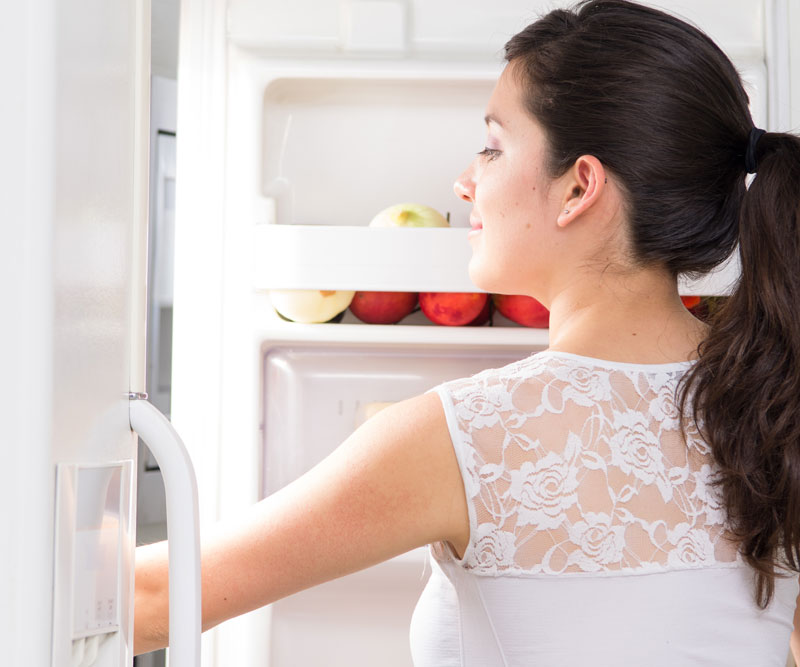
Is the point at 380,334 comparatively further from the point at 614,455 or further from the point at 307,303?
the point at 614,455

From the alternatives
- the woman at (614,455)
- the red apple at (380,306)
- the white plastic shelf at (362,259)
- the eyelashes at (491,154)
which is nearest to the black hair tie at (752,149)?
the woman at (614,455)

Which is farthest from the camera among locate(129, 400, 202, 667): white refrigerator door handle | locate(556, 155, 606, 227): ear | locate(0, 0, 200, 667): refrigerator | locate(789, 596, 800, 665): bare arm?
locate(789, 596, 800, 665): bare arm

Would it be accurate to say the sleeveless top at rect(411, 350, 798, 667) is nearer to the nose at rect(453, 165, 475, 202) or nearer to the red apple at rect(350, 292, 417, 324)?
the nose at rect(453, 165, 475, 202)

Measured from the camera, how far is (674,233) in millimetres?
895

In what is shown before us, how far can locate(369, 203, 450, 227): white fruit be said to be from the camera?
3.98ft

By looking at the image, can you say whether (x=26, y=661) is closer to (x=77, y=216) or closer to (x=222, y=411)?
(x=77, y=216)

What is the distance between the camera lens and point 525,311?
1.26 m

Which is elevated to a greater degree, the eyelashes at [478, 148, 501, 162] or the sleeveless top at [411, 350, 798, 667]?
the eyelashes at [478, 148, 501, 162]

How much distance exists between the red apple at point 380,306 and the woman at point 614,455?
379 mm

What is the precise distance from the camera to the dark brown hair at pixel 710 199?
81 cm

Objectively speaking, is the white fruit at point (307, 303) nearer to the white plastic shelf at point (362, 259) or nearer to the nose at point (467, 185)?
the white plastic shelf at point (362, 259)

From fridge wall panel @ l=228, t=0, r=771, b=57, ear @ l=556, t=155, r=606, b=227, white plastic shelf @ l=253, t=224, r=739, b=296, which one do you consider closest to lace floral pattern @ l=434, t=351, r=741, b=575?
ear @ l=556, t=155, r=606, b=227

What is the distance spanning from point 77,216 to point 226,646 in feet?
3.13

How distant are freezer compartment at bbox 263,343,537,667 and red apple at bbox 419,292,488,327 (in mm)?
61
